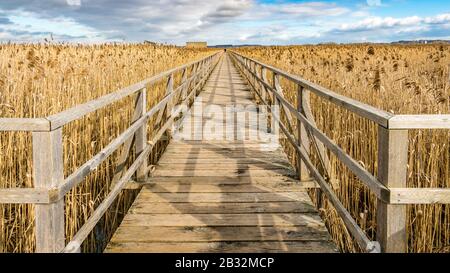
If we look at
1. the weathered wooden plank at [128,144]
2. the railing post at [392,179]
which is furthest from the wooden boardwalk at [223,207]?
the railing post at [392,179]

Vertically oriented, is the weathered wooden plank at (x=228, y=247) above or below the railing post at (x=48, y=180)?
below

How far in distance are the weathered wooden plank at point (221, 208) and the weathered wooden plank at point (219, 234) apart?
1.19ft

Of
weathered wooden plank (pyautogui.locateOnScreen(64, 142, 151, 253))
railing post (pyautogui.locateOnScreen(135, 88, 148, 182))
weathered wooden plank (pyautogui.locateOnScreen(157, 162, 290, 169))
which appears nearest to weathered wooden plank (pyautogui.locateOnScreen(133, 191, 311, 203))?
railing post (pyautogui.locateOnScreen(135, 88, 148, 182))

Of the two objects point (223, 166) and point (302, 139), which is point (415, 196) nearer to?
point (302, 139)

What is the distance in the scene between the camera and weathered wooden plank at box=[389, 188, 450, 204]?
206cm

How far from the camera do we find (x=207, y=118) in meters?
8.61

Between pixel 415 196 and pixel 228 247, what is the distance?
1.40 metres

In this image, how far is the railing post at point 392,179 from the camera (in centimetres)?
207

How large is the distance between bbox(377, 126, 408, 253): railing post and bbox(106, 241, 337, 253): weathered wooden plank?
91 centimetres

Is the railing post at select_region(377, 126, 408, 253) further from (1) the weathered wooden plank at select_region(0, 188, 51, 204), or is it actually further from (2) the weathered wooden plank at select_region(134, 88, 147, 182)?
(2) the weathered wooden plank at select_region(134, 88, 147, 182)

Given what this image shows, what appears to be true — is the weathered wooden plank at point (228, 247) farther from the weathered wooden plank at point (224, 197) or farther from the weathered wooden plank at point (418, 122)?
the weathered wooden plank at point (418, 122)
